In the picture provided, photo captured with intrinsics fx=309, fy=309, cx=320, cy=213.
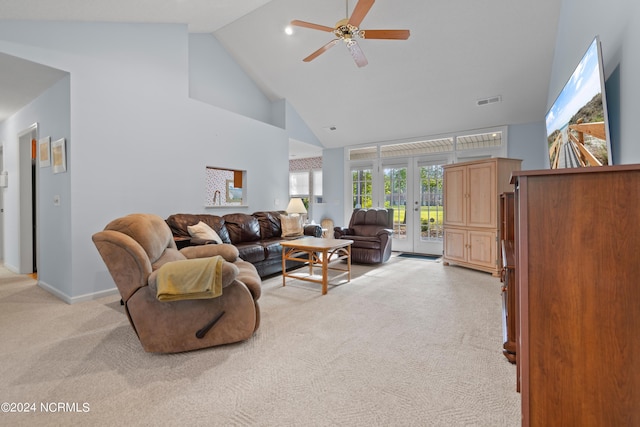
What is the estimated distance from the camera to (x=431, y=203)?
6.52m

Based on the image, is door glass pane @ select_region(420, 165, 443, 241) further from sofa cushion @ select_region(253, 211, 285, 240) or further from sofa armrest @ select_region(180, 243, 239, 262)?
sofa armrest @ select_region(180, 243, 239, 262)

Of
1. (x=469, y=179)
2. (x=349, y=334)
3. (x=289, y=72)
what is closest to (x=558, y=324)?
(x=349, y=334)

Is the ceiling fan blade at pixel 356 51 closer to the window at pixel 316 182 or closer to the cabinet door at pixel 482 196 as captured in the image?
the cabinet door at pixel 482 196

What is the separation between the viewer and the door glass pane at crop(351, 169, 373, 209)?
289 inches

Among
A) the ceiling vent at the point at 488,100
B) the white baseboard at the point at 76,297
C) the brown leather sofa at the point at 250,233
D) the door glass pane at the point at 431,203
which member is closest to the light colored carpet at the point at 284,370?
the white baseboard at the point at 76,297

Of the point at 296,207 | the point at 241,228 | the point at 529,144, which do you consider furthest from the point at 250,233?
the point at 529,144

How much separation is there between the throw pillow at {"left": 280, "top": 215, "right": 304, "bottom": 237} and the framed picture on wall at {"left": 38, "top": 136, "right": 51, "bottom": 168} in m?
3.13

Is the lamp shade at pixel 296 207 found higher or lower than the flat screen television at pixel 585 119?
lower

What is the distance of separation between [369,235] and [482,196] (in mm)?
1937

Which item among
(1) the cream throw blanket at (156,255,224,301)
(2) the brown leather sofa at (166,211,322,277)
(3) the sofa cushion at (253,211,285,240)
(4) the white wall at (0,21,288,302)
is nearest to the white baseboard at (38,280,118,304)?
(4) the white wall at (0,21,288,302)

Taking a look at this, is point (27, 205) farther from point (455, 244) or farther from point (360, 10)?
point (455, 244)

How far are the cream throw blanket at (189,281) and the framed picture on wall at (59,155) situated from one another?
2337 millimetres

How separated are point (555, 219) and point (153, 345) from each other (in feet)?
8.09

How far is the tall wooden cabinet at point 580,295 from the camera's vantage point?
41.1 inches
